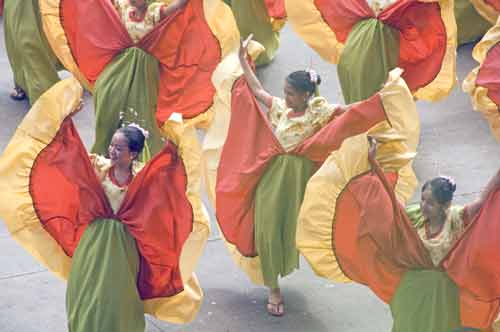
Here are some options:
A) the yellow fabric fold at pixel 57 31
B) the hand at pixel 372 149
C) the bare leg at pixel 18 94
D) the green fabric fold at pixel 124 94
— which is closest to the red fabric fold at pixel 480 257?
the hand at pixel 372 149

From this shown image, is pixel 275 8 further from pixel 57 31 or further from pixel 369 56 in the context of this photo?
pixel 57 31

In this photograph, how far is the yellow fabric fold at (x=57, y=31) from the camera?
9.97 meters

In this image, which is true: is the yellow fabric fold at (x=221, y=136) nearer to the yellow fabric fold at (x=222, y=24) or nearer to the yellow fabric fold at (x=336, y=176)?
the yellow fabric fold at (x=336, y=176)

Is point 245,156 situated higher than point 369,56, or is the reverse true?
point 245,156

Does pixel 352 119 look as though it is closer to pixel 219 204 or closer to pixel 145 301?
pixel 219 204

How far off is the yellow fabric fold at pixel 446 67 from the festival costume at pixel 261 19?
6.94 ft

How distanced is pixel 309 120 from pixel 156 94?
5.67 feet

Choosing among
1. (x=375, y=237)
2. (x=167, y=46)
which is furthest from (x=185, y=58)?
(x=375, y=237)

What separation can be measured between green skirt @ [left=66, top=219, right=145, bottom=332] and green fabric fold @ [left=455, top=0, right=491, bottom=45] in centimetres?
544

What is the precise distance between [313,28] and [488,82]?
66.5 inches

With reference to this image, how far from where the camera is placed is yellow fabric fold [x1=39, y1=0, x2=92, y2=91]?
9.97m

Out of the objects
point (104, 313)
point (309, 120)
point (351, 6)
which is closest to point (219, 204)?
point (309, 120)

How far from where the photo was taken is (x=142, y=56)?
31.2ft

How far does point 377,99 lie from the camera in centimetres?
794
